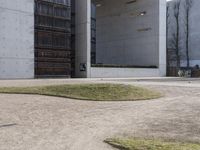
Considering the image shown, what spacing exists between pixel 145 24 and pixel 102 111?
43.9 m

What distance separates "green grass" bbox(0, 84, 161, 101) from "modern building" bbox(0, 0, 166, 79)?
68.9 ft

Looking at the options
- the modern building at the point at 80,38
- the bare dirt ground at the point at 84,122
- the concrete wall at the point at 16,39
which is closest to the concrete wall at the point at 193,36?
the modern building at the point at 80,38

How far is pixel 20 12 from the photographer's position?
37719 millimetres

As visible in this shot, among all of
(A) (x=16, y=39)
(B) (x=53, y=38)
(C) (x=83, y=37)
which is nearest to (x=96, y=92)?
(A) (x=16, y=39)

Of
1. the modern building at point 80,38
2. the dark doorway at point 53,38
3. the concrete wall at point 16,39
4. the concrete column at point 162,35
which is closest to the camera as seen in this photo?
the concrete wall at point 16,39

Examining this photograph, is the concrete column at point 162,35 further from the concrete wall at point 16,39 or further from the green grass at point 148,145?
the green grass at point 148,145

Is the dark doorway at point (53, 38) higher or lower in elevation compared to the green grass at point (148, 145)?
higher

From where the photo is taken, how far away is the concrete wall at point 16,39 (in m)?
36.3

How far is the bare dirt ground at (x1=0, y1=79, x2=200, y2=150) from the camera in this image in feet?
24.3

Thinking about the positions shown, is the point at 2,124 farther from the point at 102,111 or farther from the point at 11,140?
the point at 102,111

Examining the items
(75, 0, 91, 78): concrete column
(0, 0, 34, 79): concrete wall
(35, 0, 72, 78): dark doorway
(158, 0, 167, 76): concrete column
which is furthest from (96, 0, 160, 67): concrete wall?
(0, 0, 34, 79): concrete wall

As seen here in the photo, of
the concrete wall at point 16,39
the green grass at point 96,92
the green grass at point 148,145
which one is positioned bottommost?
the green grass at point 148,145

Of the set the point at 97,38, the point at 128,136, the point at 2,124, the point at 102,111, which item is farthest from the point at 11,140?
the point at 97,38

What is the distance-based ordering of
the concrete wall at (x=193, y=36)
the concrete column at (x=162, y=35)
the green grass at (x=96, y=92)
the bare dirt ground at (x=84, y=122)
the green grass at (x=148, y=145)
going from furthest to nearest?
the concrete wall at (x=193, y=36) → the concrete column at (x=162, y=35) → the green grass at (x=96, y=92) → the bare dirt ground at (x=84, y=122) → the green grass at (x=148, y=145)
